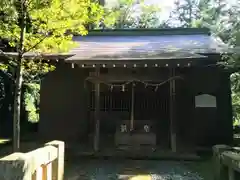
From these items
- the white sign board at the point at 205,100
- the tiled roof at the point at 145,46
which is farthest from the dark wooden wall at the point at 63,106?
the white sign board at the point at 205,100

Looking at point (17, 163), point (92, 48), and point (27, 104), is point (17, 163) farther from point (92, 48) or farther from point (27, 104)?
point (27, 104)

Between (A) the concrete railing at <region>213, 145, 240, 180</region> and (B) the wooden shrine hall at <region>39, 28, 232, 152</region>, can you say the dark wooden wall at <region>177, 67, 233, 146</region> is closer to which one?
(B) the wooden shrine hall at <region>39, 28, 232, 152</region>

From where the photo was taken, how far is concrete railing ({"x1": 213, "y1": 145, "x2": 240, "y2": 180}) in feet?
12.0

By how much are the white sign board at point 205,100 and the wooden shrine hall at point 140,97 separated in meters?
0.03

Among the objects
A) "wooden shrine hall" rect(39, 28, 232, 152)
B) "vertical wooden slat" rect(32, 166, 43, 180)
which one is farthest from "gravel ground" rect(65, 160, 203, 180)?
"vertical wooden slat" rect(32, 166, 43, 180)

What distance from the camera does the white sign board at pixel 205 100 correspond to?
870 centimetres

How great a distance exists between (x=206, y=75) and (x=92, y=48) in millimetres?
3967

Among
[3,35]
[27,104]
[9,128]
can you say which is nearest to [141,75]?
[3,35]

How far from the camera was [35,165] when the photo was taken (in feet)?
11.3

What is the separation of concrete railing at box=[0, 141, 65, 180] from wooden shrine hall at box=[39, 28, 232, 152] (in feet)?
10.4

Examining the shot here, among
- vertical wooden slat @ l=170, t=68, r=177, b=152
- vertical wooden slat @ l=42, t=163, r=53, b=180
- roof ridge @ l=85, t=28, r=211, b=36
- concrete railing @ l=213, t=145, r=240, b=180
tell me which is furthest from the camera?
roof ridge @ l=85, t=28, r=211, b=36

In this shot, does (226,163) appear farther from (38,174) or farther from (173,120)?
(173,120)

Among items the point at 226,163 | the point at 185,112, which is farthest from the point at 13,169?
the point at 185,112

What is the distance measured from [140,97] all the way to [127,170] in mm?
3700
